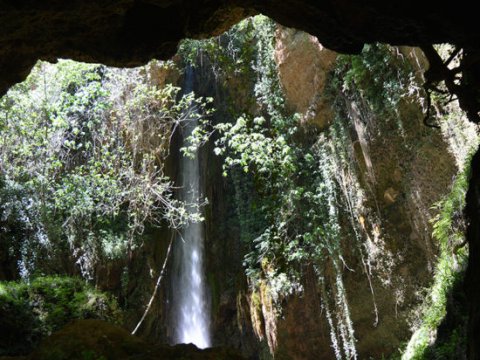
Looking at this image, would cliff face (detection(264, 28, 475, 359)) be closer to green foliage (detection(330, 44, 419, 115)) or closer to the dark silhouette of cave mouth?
green foliage (detection(330, 44, 419, 115))

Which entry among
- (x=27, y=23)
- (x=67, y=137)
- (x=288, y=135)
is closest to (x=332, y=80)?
(x=288, y=135)

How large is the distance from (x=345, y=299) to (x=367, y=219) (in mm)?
1557

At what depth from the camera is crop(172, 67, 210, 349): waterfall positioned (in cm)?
1385

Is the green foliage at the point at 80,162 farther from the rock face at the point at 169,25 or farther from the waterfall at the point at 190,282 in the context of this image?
the rock face at the point at 169,25

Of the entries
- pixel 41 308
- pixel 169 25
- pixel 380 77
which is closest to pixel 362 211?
pixel 380 77

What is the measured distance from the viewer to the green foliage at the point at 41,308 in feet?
20.3

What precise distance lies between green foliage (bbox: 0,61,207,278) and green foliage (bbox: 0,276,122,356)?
2653 mm

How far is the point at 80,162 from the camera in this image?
11328 millimetres

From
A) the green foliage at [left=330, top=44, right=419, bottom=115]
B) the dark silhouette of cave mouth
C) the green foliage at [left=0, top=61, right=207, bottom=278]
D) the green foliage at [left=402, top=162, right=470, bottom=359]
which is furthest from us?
the green foliage at [left=0, top=61, right=207, bottom=278]

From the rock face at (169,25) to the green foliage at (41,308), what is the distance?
3.07 metres

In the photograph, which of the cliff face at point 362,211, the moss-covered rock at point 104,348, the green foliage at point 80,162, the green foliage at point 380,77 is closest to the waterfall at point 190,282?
the green foliage at point 80,162

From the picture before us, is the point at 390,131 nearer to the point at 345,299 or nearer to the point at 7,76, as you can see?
the point at 345,299

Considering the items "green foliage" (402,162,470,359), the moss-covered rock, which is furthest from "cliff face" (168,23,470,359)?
the moss-covered rock

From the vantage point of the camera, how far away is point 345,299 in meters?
8.88
